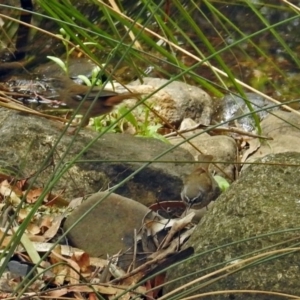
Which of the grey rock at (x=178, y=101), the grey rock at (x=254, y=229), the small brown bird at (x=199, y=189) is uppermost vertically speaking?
the grey rock at (x=254, y=229)

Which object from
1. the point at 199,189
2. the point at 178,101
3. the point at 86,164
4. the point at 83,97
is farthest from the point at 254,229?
the point at 178,101

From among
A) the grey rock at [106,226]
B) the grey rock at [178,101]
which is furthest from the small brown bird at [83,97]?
the grey rock at [178,101]

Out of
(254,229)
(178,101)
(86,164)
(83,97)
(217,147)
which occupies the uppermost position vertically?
(254,229)

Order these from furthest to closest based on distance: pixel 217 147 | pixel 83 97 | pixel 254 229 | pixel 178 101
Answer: pixel 178 101 → pixel 217 147 → pixel 83 97 → pixel 254 229

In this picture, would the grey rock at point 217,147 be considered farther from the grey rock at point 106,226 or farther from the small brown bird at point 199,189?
the grey rock at point 106,226

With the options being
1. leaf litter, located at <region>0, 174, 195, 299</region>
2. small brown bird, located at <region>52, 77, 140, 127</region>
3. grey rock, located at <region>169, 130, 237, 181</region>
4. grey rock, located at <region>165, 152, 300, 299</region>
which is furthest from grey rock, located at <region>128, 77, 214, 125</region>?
grey rock, located at <region>165, 152, 300, 299</region>

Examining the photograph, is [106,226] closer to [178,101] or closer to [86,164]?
[86,164]

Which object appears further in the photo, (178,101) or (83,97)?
(178,101)
